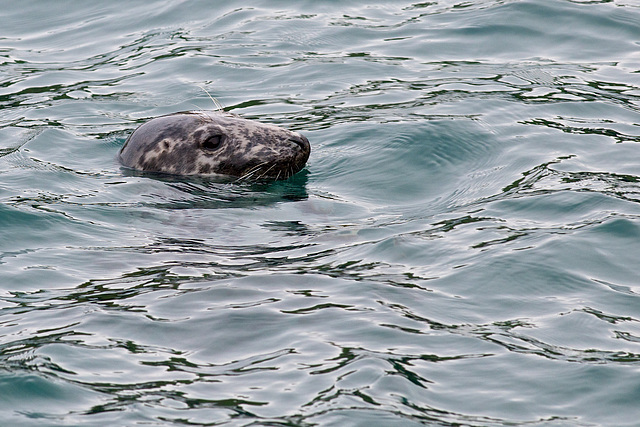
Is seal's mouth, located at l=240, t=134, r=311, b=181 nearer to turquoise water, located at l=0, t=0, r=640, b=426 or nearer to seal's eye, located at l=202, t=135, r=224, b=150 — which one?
turquoise water, located at l=0, t=0, r=640, b=426

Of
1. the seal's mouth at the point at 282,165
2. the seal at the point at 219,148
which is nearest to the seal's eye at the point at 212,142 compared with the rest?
the seal at the point at 219,148

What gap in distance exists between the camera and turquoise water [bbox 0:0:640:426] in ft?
15.6

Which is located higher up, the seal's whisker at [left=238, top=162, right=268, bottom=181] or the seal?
the seal

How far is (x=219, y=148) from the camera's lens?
8680 millimetres

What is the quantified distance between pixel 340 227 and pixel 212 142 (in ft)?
6.15

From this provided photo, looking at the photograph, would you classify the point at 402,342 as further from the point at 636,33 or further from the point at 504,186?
the point at 636,33

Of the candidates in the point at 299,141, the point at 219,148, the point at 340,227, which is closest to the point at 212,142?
the point at 219,148

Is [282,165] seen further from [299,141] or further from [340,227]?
[340,227]

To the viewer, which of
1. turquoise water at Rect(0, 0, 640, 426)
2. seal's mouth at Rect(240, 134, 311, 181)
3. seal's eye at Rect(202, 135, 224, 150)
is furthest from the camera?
seal's eye at Rect(202, 135, 224, 150)

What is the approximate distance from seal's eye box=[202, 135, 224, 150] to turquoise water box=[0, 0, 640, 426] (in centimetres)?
36

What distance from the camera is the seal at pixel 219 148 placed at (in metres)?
8.55

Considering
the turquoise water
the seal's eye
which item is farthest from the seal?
→ the turquoise water

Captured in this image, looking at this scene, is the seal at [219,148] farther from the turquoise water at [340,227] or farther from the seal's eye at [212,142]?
the turquoise water at [340,227]

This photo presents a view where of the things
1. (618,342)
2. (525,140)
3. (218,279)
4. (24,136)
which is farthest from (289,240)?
(24,136)
